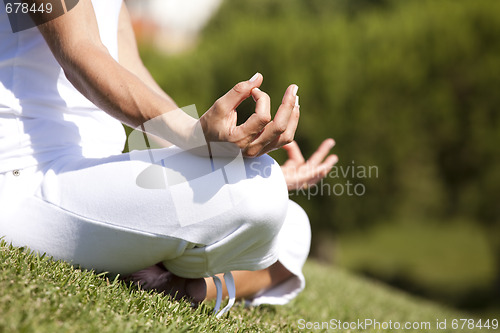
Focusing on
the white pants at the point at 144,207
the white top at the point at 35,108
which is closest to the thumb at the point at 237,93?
the white pants at the point at 144,207

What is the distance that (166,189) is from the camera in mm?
1472

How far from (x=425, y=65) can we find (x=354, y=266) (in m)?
6.36

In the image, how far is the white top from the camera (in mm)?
1573

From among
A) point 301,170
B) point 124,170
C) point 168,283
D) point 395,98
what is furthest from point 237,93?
point 395,98

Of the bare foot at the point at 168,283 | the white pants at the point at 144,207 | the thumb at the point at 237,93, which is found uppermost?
the thumb at the point at 237,93

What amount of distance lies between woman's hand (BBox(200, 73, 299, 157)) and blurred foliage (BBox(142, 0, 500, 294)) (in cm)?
626

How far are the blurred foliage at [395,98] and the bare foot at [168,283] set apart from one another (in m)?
5.89

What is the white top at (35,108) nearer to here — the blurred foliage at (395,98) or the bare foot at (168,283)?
the bare foot at (168,283)

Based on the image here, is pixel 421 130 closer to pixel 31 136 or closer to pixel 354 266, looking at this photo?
pixel 354 266

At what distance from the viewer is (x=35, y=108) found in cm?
162

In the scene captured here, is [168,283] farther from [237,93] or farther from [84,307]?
[237,93]

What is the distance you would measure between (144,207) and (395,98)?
289 inches

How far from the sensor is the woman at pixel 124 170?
1.43 m

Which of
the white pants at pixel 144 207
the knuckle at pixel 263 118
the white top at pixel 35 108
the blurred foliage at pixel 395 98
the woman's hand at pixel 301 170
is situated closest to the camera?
the knuckle at pixel 263 118
